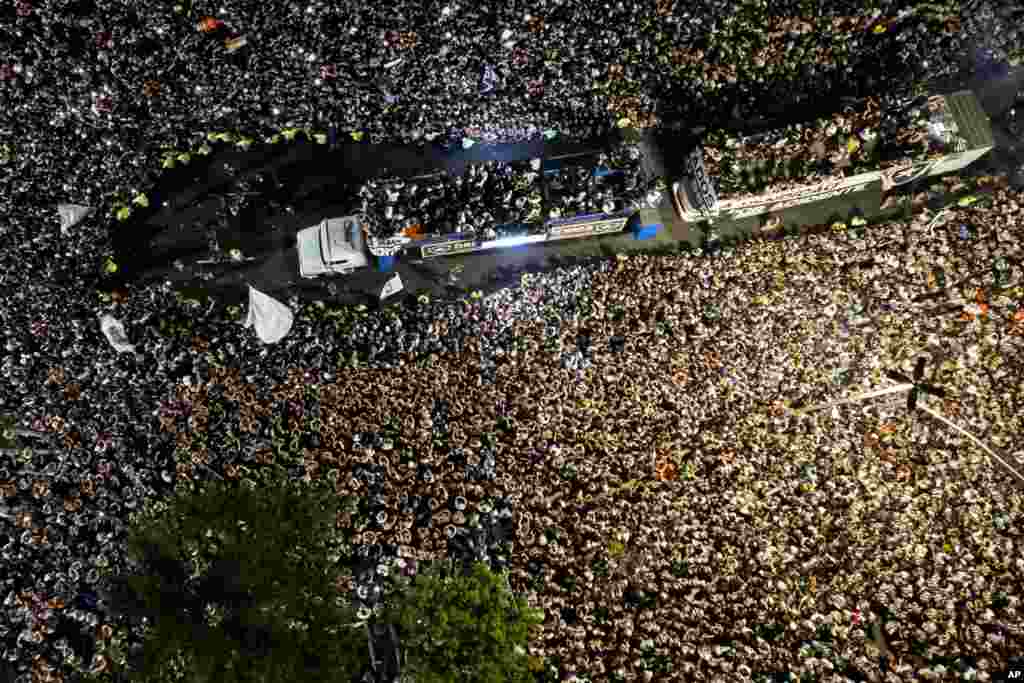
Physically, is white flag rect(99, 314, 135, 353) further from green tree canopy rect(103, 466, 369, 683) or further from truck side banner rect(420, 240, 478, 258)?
truck side banner rect(420, 240, 478, 258)

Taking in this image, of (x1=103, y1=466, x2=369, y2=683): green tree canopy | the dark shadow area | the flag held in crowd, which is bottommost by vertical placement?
(x1=103, y1=466, x2=369, y2=683): green tree canopy

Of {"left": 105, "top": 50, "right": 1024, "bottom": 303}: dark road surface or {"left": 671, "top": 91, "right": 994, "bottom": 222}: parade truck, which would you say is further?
{"left": 105, "top": 50, "right": 1024, "bottom": 303}: dark road surface

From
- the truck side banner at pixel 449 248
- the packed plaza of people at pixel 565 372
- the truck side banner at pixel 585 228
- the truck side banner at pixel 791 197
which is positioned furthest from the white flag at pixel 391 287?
the truck side banner at pixel 791 197

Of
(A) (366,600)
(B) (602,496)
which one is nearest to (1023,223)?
(B) (602,496)

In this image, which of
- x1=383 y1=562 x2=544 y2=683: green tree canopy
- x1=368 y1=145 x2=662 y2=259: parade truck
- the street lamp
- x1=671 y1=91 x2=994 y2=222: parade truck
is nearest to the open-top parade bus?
x1=368 y1=145 x2=662 y2=259: parade truck

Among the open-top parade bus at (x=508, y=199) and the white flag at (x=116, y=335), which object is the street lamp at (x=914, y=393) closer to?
the open-top parade bus at (x=508, y=199)
